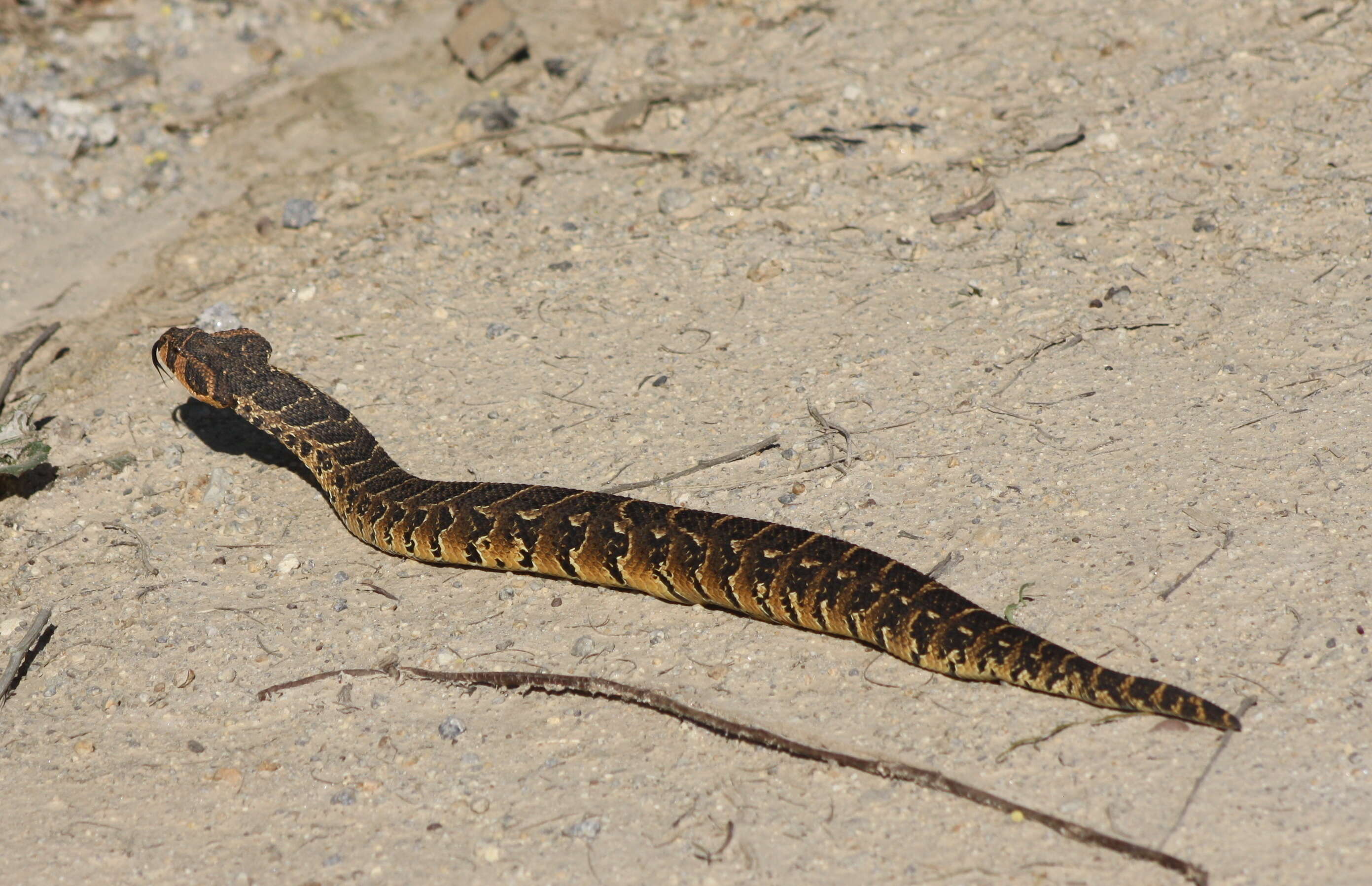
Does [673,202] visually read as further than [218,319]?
Yes

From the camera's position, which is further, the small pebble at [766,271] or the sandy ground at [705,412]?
the small pebble at [766,271]

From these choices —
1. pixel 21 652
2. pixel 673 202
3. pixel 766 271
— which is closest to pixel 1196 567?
pixel 766 271

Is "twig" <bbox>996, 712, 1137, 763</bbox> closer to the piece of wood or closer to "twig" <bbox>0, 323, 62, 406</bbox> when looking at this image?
"twig" <bbox>0, 323, 62, 406</bbox>

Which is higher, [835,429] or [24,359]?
[24,359]

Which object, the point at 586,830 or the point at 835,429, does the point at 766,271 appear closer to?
the point at 835,429

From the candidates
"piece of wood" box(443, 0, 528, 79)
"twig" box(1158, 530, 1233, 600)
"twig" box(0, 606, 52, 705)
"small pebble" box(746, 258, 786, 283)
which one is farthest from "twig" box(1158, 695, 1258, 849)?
"piece of wood" box(443, 0, 528, 79)

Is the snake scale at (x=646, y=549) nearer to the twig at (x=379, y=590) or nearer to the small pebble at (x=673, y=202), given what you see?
the twig at (x=379, y=590)

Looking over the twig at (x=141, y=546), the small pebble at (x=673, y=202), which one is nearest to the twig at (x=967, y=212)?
the small pebble at (x=673, y=202)
